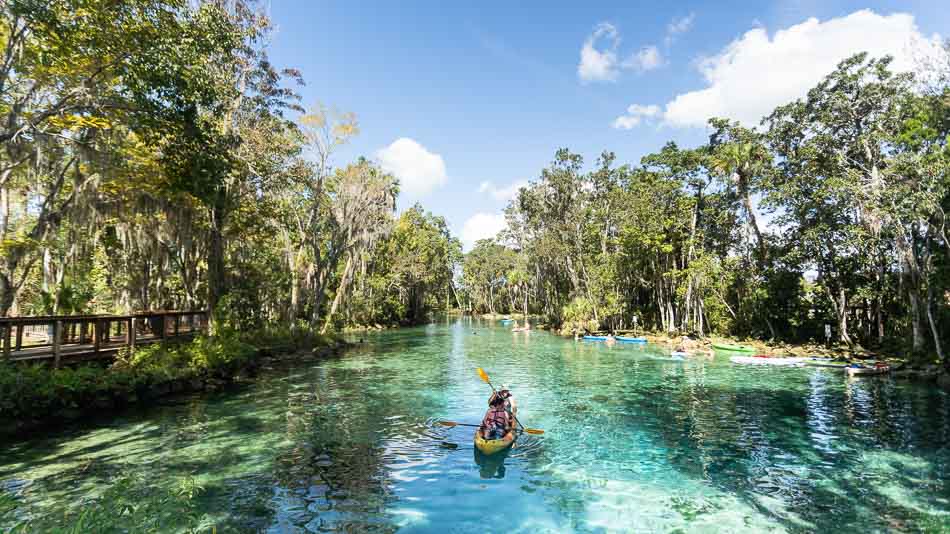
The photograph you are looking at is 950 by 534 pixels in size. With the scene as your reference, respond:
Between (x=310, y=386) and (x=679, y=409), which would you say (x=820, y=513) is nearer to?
(x=679, y=409)

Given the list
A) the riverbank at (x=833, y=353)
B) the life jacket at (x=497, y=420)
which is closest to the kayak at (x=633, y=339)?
the riverbank at (x=833, y=353)

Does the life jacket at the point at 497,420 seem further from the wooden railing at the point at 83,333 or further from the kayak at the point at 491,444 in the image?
the wooden railing at the point at 83,333

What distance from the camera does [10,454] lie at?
10.5 metres

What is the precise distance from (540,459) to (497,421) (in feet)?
4.44

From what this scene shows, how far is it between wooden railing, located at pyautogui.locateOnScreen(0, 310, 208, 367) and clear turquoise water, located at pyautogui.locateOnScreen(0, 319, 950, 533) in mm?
2956

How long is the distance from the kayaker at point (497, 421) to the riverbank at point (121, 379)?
12.1m

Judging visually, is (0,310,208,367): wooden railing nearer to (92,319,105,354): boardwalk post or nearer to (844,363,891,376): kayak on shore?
(92,319,105,354): boardwalk post

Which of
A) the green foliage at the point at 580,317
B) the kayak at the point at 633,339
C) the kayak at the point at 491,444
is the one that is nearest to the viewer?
the kayak at the point at 491,444

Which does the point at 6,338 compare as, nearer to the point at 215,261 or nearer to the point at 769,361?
the point at 215,261

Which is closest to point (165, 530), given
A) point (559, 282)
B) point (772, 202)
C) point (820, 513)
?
point (820, 513)

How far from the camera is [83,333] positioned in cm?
1617

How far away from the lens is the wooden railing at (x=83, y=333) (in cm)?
1338

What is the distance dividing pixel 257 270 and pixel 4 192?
46.6 feet

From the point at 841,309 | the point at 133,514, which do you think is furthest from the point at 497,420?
the point at 841,309
